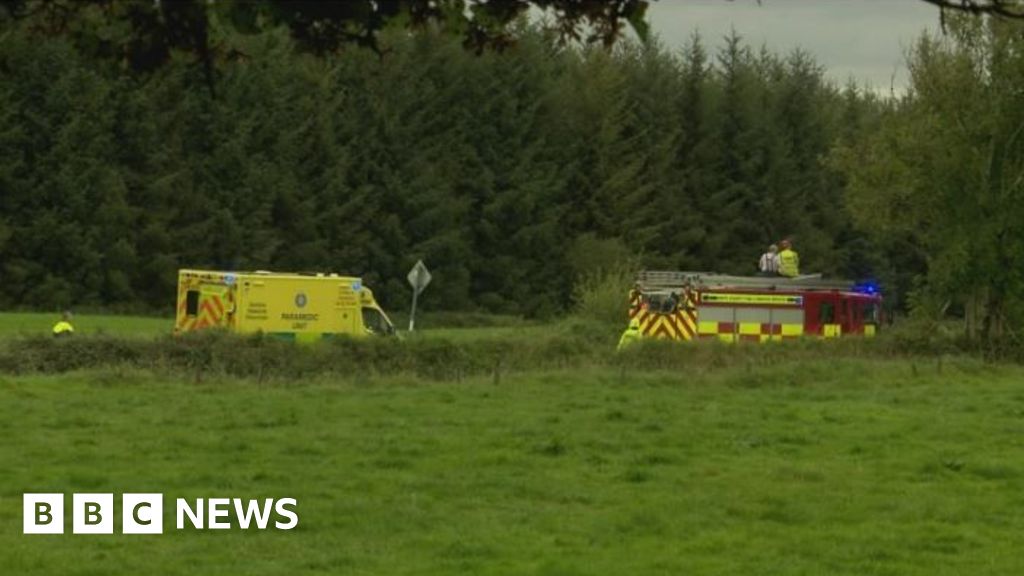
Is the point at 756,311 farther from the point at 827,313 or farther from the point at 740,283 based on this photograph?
the point at 827,313

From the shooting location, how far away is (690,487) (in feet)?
45.3

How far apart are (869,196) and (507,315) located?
3176 centimetres

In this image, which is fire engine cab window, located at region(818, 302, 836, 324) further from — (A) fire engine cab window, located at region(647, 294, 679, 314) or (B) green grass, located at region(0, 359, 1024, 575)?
(B) green grass, located at region(0, 359, 1024, 575)

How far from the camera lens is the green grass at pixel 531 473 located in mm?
10672

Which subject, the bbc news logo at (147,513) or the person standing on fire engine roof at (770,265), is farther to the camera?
the person standing on fire engine roof at (770,265)

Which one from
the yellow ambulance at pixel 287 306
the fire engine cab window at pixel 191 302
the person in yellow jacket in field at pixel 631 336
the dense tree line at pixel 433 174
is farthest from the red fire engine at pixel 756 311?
the dense tree line at pixel 433 174

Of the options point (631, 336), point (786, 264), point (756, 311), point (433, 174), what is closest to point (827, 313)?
point (756, 311)

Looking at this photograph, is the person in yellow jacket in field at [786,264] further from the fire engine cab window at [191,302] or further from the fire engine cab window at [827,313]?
the fire engine cab window at [191,302]

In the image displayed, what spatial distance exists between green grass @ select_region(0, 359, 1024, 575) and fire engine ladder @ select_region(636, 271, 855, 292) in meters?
12.1

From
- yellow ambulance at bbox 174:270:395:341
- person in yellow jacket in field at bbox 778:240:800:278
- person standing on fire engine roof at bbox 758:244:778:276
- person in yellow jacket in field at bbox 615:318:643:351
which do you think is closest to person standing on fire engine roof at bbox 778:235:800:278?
person in yellow jacket in field at bbox 778:240:800:278

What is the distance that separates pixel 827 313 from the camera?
116ft

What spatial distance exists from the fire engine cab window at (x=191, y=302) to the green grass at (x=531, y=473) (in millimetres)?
9966

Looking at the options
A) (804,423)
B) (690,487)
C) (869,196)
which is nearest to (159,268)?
(869,196)

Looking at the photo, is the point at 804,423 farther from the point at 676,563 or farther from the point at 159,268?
the point at 159,268
